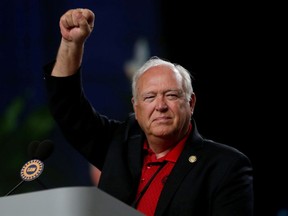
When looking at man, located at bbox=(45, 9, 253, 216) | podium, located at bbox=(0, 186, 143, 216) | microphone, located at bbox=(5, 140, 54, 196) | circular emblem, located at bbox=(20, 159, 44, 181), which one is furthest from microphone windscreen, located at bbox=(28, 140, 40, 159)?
podium, located at bbox=(0, 186, 143, 216)

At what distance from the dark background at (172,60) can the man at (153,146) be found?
4.15 ft

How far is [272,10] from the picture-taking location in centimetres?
343

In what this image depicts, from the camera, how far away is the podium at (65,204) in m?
0.97

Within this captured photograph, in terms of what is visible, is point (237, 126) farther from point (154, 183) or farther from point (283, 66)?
point (154, 183)

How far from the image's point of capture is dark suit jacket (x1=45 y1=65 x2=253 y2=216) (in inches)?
75.7

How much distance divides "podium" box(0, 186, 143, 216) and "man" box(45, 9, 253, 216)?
91 cm

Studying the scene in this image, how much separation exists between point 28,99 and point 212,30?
1.16 m

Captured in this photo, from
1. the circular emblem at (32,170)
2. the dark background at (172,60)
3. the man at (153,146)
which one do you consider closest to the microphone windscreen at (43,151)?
the circular emblem at (32,170)

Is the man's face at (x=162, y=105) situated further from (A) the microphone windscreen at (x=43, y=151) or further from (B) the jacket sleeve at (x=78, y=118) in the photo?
(A) the microphone windscreen at (x=43, y=151)

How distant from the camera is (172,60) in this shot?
3.54 m

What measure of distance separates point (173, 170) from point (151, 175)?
93 mm

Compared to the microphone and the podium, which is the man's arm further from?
the podium

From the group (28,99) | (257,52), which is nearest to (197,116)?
(257,52)

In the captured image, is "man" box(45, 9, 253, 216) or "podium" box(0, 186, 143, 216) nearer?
"podium" box(0, 186, 143, 216)
